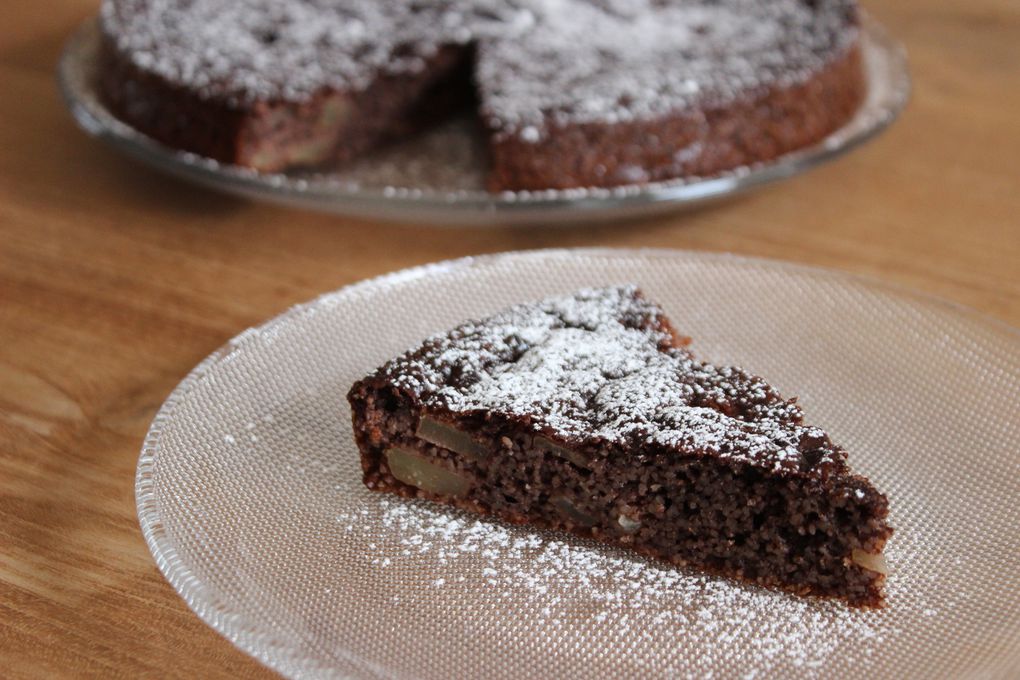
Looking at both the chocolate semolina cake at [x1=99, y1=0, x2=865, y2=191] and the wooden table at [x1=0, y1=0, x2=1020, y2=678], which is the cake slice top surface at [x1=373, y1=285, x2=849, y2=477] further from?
the chocolate semolina cake at [x1=99, y1=0, x2=865, y2=191]

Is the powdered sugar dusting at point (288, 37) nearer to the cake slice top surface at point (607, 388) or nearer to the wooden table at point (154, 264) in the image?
the wooden table at point (154, 264)

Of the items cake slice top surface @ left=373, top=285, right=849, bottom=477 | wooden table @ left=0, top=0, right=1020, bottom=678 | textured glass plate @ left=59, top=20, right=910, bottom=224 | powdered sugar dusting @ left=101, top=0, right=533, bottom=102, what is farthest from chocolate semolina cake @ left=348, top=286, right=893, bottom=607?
powdered sugar dusting @ left=101, top=0, right=533, bottom=102

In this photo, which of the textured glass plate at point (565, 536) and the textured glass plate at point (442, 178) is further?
the textured glass plate at point (442, 178)

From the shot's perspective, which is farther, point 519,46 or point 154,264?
point 519,46

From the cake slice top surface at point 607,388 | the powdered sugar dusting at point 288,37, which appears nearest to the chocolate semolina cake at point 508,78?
the powdered sugar dusting at point 288,37

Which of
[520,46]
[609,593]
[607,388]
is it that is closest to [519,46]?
[520,46]

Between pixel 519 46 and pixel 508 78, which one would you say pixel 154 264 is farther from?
pixel 519 46

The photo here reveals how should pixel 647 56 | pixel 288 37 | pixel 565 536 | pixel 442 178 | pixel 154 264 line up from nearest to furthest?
1. pixel 565 536
2. pixel 154 264
3. pixel 442 178
4. pixel 647 56
5. pixel 288 37
